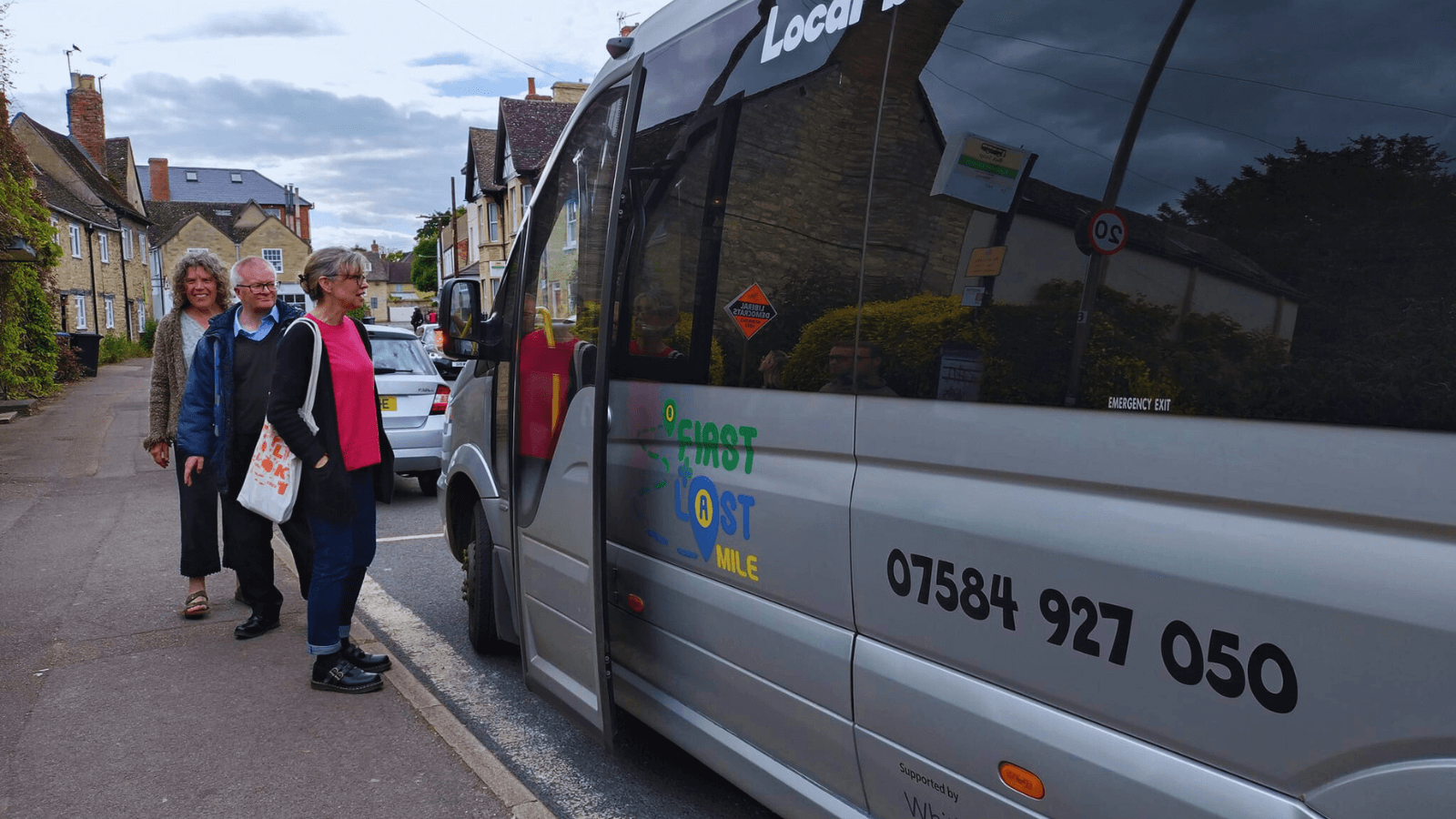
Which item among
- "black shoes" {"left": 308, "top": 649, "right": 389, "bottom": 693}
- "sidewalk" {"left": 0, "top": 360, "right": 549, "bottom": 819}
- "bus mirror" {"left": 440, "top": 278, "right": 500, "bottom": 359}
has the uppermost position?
"bus mirror" {"left": 440, "top": 278, "right": 500, "bottom": 359}

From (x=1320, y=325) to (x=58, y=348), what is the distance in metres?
25.2

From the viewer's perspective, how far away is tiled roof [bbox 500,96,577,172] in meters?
41.6

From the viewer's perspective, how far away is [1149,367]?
1804 millimetres

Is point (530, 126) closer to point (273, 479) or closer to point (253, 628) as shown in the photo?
point (253, 628)

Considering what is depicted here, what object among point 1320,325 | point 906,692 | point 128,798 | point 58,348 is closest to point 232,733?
point 128,798

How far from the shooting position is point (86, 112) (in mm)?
47250

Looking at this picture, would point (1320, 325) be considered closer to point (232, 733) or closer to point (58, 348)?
point (232, 733)

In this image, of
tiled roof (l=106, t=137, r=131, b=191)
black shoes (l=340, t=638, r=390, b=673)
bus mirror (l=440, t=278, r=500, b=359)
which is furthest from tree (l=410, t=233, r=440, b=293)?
bus mirror (l=440, t=278, r=500, b=359)

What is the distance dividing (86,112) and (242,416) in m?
52.1

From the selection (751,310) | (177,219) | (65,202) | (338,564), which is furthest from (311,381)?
(177,219)

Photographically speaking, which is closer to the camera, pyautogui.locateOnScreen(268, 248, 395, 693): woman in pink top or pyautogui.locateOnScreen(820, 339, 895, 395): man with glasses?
pyautogui.locateOnScreen(820, 339, 895, 395): man with glasses

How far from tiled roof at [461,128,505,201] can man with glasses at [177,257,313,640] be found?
4447 centimetres

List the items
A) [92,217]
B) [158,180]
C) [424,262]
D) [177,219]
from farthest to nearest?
[424,262], [158,180], [177,219], [92,217]

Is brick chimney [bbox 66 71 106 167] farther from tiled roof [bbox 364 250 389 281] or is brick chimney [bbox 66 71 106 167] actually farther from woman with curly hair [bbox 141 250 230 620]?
tiled roof [bbox 364 250 389 281]
